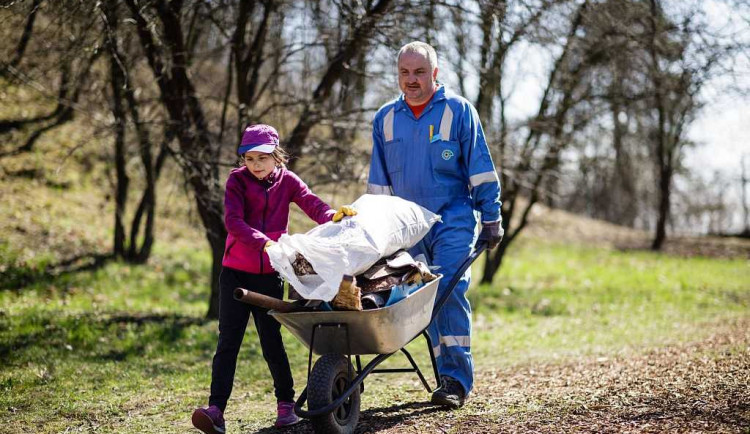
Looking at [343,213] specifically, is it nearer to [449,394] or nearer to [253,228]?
[253,228]

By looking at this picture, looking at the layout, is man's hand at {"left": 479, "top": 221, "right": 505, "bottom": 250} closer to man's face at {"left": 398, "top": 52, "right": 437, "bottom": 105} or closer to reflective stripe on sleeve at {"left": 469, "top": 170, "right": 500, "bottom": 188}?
reflective stripe on sleeve at {"left": 469, "top": 170, "right": 500, "bottom": 188}

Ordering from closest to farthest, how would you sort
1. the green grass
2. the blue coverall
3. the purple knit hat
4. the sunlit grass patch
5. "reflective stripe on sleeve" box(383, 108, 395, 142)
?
the purple knit hat → the blue coverall → "reflective stripe on sleeve" box(383, 108, 395, 142) → the green grass → the sunlit grass patch

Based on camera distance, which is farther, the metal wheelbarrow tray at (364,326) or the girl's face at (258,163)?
the girl's face at (258,163)

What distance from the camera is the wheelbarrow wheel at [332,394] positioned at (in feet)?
11.9

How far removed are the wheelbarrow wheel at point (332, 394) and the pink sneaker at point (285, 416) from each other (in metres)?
0.46

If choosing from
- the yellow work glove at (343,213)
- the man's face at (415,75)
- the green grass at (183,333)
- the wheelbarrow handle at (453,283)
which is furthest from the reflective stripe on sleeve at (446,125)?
the green grass at (183,333)

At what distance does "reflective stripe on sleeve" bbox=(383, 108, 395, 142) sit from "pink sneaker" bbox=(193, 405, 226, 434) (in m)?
1.94

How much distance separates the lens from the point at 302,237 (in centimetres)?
363

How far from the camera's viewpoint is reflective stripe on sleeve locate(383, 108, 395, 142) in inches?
187

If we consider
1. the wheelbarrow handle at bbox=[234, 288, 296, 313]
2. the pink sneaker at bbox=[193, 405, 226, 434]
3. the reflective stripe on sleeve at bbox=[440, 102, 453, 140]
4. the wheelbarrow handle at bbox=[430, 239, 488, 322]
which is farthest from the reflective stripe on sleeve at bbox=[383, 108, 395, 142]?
the pink sneaker at bbox=[193, 405, 226, 434]

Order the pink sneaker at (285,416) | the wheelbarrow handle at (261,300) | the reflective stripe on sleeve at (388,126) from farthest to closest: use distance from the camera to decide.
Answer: the reflective stripe on sleeve at (388,126) → the pink sneaker at (285,416) → the wheelbarrow handle at (261,300)

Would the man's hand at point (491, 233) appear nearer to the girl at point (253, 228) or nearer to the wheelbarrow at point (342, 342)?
the wheelbarrow at point (342, 342)

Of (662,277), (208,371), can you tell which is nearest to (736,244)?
(662,277)

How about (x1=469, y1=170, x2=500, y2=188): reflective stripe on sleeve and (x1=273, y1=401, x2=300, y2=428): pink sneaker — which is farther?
(x1=469, y1=170, x2=500, y2=188): reflective stripe on sleeve
